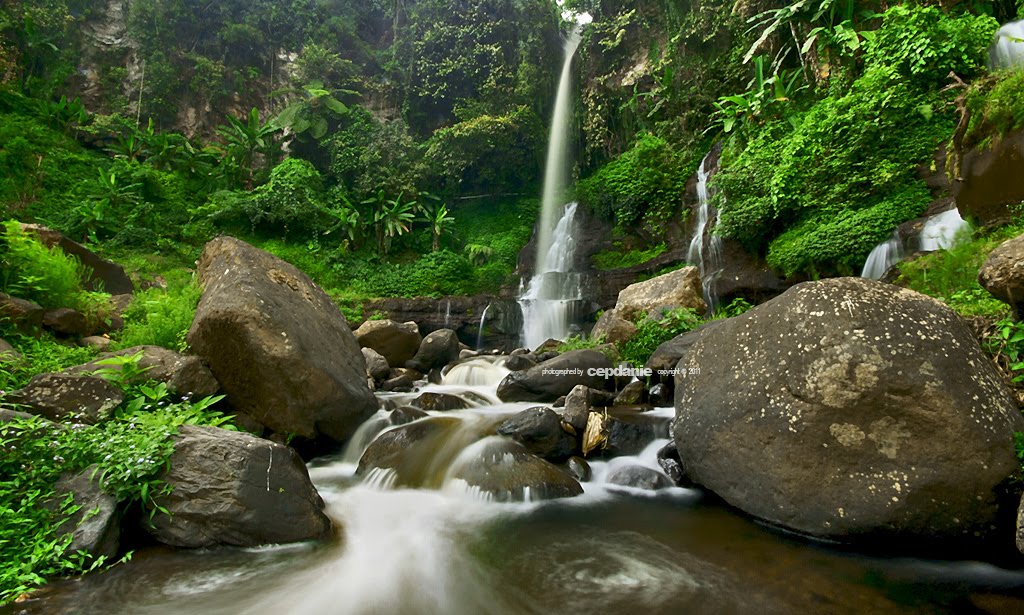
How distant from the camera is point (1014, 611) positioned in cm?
281

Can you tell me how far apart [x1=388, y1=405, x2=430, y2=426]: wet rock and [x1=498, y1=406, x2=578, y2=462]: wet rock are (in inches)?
62.8

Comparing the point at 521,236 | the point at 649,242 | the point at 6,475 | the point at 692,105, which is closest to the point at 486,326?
the point at 649,242

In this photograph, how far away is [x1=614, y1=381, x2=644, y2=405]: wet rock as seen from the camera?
282 inches

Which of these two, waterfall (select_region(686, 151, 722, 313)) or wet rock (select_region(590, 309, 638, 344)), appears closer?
wet rock (select_region(590, 309, 638, 344))

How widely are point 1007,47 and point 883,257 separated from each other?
178 inches

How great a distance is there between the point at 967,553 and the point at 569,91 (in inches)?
936

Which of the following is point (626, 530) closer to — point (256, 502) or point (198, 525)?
point (256, 502)

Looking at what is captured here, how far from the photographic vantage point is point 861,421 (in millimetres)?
3701

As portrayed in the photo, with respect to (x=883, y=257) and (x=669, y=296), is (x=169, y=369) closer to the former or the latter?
(x=669, y=296)

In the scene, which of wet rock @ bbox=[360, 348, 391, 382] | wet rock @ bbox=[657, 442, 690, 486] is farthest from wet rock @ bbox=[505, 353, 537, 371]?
wet rock @ bbox=[657, 442, 690, 486]

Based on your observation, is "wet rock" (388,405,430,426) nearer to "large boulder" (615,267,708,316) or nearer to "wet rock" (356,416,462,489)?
"wet rock" (356,416,462,489)

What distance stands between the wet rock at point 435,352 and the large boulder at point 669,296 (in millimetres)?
4000

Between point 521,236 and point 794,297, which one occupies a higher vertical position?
point 521,236

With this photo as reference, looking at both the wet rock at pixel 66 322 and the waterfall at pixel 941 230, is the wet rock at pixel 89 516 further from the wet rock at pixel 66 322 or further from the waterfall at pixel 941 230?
the waterfall at pixel 941 230
